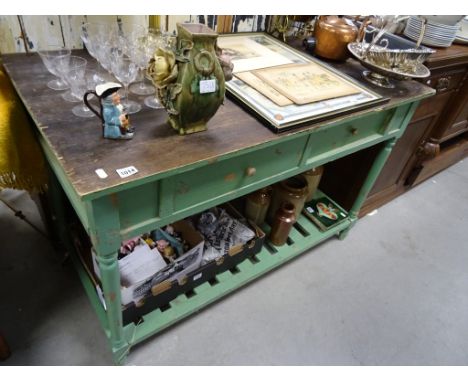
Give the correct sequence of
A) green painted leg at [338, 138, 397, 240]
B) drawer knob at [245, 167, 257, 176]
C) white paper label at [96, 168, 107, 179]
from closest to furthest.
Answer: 1. white paper label at [96, 168, 107, 179]
2. drawer knob at [245, 167, 257, 176]
3. green painted leg at [338, 138, 397, 240]

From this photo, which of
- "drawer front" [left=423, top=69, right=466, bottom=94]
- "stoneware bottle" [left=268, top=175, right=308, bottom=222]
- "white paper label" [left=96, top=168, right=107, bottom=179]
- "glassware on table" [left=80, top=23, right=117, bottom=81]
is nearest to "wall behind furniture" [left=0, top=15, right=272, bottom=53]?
"glassware on table" [left=80, top=23, right=117, bottom=81]

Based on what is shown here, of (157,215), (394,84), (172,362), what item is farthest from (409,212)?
(157,215)

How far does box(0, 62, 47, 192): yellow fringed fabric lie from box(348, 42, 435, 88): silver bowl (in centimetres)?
100

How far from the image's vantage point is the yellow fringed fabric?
2.62 ft

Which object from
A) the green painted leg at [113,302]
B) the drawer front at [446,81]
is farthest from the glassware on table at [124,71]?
the drawer front at [446,81]

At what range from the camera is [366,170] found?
1.46m

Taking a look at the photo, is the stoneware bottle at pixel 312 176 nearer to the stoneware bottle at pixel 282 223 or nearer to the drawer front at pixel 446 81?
the stoneware bottle at pixel 282 223

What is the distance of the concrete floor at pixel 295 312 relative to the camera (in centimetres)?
114

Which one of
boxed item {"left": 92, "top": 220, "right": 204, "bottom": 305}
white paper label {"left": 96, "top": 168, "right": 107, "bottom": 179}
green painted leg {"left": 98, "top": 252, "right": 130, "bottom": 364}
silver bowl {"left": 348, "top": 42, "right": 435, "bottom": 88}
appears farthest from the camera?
silver bowl {"left": 348, "top": 42, "right": 435, "bottom": 88}

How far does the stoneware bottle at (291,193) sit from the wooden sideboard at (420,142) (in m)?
0.25

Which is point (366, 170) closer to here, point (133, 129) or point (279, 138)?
point (279, 138)

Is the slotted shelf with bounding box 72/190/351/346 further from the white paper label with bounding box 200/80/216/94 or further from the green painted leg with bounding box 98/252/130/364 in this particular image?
the white paper label with bounding box 200/80/216/94

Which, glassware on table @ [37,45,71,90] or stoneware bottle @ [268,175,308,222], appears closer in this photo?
glassware on table @ [37,45,71,90]

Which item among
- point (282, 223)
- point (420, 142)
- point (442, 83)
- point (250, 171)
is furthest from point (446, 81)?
point (250, 171)
